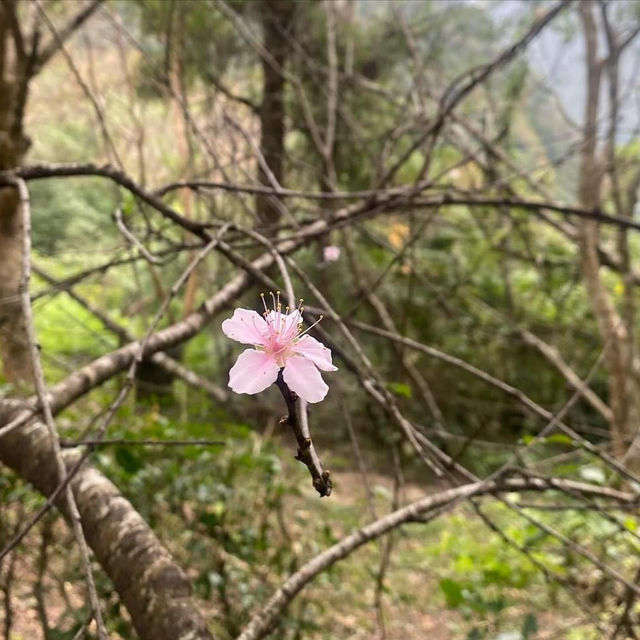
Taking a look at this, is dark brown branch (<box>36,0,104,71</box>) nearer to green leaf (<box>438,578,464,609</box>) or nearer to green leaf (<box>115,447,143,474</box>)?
green leaf (<box>115,447,143,474</box>)

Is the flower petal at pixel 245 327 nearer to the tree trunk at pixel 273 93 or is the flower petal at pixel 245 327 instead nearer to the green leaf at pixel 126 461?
the green leaf at pixel 126 461

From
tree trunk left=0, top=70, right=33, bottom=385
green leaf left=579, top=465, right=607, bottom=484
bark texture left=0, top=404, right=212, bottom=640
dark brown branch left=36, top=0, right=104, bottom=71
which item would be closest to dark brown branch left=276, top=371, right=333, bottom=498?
bark texture left=0, top=404, right=212, bottom=640

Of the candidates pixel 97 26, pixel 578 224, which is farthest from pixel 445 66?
pixel 97 26

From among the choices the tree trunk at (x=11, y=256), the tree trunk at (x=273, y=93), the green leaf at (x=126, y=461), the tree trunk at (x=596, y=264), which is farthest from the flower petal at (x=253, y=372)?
the tree trunk at (x=596, y=264)

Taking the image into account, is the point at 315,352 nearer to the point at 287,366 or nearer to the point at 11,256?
the point at 287,366

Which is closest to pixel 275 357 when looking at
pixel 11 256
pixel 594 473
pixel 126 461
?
pixel 126 461

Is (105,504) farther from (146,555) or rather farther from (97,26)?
(97,26)

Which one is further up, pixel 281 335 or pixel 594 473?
pixel 281 335
